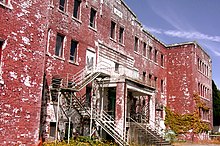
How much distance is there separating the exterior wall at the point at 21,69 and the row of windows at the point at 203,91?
30388 mm

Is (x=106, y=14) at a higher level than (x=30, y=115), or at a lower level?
higher

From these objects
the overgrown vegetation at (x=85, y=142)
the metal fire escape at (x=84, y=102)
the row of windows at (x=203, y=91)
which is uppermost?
the row of windows at (x=203, y=91)

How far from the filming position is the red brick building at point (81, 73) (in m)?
14.5

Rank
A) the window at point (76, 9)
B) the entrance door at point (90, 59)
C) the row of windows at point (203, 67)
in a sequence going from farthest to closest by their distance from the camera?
the row of windows at point (203, 67) → the entrance door at point (90, 59) → the window at point (76, 9)

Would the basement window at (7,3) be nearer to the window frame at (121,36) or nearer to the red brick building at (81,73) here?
the red brick building at (81,73)

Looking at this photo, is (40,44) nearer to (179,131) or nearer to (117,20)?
(117,20)

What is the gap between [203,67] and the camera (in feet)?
145

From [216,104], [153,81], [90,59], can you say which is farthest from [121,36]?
[216,104]

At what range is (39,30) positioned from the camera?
16.1m

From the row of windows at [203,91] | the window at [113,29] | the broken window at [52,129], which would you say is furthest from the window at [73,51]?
the row of windows at [203,91]

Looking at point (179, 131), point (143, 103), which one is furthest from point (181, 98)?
point (143, 103)

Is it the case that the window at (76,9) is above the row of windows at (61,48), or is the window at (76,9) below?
above

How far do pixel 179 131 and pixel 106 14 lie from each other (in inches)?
751

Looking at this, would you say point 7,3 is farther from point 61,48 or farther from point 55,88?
point 61,48
